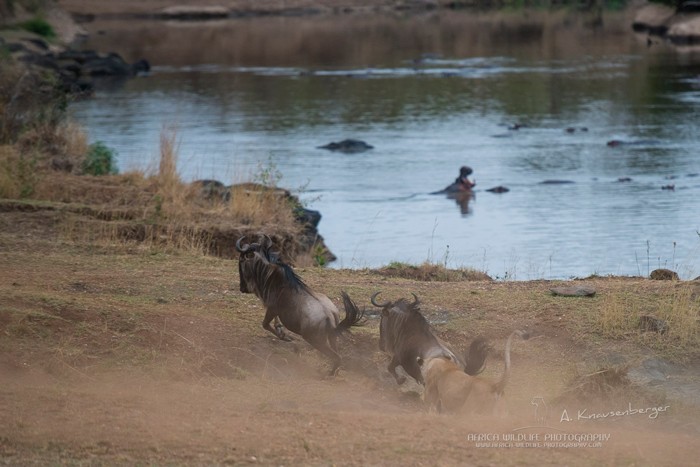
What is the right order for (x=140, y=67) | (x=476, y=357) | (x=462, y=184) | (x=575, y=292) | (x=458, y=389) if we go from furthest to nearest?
(x=140, y=67) < (x=462, y=184) < (x=575, y=292) < (x=476, y=357) < (x=458, y=389)

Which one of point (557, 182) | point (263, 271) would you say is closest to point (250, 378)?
point (263, 271)

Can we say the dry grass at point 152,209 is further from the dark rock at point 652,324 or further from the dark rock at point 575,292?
the dark rock at point 652,324

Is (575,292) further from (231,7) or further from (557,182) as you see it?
(231,7)

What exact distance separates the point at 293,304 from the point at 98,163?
1199 cm

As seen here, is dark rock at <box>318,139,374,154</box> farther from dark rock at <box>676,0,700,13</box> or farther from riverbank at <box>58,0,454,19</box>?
riverbank at <box>58,0,454,19</box>

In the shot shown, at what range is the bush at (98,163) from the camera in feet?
65.4

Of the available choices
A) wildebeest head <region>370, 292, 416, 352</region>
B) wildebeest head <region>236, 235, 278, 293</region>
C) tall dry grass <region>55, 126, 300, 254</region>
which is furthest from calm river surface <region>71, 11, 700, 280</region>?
wildebeest head <region>370, 292, 416, 352</region>

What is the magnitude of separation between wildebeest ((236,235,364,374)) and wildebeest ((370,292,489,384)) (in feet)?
1.16

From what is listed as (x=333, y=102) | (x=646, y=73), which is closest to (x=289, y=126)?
(x=333, y=102)

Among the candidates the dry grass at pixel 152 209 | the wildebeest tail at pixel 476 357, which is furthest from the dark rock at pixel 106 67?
the wildebeest tail at pixel 476 357

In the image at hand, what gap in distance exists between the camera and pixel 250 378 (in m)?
8.73

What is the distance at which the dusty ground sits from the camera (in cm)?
668

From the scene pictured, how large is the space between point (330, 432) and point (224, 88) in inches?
1523

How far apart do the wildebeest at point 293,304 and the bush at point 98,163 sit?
1089 centimetres
